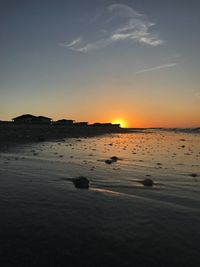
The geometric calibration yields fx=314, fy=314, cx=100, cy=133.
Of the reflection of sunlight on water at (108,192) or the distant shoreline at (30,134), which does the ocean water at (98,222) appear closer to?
the reflection of sunlight on water at (108,192)

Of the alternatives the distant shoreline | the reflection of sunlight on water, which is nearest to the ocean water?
the reflection of sunlight on water

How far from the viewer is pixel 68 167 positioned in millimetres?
14547

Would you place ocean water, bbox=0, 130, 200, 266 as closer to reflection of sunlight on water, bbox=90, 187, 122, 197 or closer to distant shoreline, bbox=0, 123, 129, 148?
reflection of sunlight on water, bbox=90, 187, 122, 197

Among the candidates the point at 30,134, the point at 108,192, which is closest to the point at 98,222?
the point at 108,192

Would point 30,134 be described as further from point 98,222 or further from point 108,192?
point 98,222

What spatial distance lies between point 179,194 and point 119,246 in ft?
15.6

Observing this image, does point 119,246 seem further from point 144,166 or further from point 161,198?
point 144,166

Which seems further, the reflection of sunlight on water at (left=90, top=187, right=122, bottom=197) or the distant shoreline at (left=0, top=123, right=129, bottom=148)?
the distant shoreline at (left=0, top=123, right=129, bottom=148)

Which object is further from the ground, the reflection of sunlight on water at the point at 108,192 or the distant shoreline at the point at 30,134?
the distant shoreline at the point at 30,134

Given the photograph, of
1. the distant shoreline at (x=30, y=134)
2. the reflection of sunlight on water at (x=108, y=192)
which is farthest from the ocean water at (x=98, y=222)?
the distant shoreline at (x=30, y=134)

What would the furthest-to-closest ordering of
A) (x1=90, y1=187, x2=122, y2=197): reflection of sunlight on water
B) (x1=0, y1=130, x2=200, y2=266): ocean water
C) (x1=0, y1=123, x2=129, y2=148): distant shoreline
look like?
(x1=0, y1=123, x2=129, y2=148): distant shoreline
(x1=90, y1=187, x2=122, y2=197): reflection of sunlight on water
(x1=0, y1=130, x2=200, y2=266): ocean water

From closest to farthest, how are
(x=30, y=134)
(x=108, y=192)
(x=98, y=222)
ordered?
(x=98, y=222), (x=108, y=192), (x=30, y=134)

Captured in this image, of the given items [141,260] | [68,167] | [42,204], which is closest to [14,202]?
[42,204]

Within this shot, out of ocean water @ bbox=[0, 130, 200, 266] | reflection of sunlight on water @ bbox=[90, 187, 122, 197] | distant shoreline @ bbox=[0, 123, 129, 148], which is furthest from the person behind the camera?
distant shoreline @ bbox=[0, 123, 129, 148]
